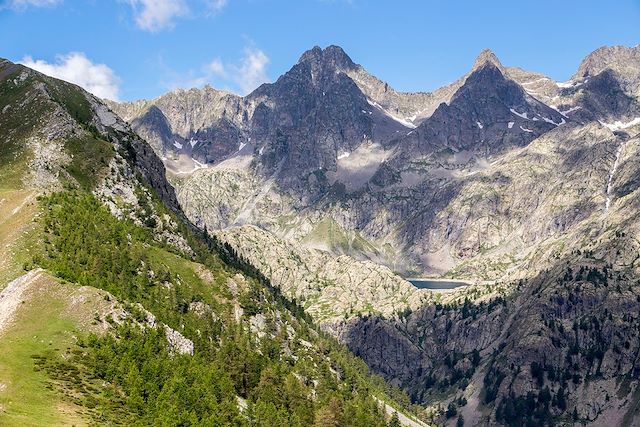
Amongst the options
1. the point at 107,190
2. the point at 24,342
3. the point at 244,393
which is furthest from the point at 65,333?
the point at 107,190

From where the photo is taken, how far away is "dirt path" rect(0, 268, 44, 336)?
95562 mm

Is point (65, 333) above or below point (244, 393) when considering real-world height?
above

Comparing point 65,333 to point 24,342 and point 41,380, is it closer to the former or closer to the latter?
point 24,342

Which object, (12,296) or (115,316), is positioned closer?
(12,296)

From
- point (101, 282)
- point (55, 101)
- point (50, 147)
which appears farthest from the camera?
point (55, 101)

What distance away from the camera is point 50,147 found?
176 m

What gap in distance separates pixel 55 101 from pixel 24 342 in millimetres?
126640

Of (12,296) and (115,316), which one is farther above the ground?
(12,296)

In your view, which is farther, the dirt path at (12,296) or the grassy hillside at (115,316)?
the dirt path at (12,296)

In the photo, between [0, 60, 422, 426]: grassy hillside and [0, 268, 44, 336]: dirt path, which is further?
[0, 268, 44, 336]: dirt path

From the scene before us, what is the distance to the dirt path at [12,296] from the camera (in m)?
95.6

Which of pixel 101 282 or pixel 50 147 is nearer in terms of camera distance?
pixel 101 282

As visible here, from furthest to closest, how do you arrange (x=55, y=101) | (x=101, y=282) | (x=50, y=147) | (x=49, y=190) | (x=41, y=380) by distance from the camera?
1. (x=55, y=101)
2. (x=50, y=147)
3. (x=49, y=190)
4. (x=101, y=282)
5. (x=41, y=380)

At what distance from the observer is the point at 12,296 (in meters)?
101
